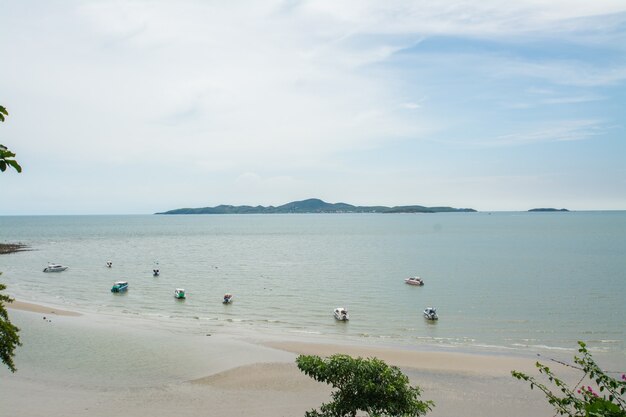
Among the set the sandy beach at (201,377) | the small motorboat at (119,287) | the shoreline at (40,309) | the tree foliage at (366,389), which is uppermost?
the tree foliage at (366,389)

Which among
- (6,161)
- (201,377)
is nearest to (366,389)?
(6,161)

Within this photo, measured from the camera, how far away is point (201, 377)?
25.3 meters

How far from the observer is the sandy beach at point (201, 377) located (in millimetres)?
21094

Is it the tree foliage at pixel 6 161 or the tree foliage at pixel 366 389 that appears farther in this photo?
the tree foliage at pixel 366 389

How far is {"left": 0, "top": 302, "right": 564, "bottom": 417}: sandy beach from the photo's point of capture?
69.2 feet

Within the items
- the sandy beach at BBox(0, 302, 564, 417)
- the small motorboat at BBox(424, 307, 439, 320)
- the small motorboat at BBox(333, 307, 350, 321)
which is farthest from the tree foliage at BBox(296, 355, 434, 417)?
the small motorboat at BBox(424, 307, 439, 320)

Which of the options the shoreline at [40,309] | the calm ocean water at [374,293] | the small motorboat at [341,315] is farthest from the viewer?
the shoreline at [40,309]

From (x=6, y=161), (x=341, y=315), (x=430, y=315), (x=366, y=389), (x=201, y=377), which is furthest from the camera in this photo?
(x=430, y=315)

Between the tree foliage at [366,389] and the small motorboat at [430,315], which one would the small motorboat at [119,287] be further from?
the tree foliage at [366,389]

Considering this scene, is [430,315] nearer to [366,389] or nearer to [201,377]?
[201,377]

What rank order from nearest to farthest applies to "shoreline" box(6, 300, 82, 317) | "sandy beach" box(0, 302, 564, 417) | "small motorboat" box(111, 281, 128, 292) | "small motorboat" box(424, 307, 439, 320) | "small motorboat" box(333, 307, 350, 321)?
1. "sandy beach" box(0, 302, 564, 417)
2. "small motorboat" box(333, 307, 350, 321)
3. "small motorboat" box(424, 307, 439, 320)
4. "shoreline" box(6, 300, 82, 317)
5. "small motorboat" box(111, 281, 128, 292)

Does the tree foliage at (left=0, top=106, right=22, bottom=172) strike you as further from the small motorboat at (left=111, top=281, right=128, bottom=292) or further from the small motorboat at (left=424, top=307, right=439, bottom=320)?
the small motorboat at (left=111, top=281, right=128, bottom=292)

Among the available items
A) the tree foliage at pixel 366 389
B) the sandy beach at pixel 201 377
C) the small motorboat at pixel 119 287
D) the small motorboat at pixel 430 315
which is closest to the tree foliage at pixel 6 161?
the tree foliage at pixel 366 389

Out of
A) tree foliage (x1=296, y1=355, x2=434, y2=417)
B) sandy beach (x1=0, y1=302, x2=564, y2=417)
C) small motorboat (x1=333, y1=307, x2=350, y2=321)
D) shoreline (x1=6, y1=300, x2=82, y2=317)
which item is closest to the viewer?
tree foliage (x1=296, y1=355, x2=434, y2=417)
